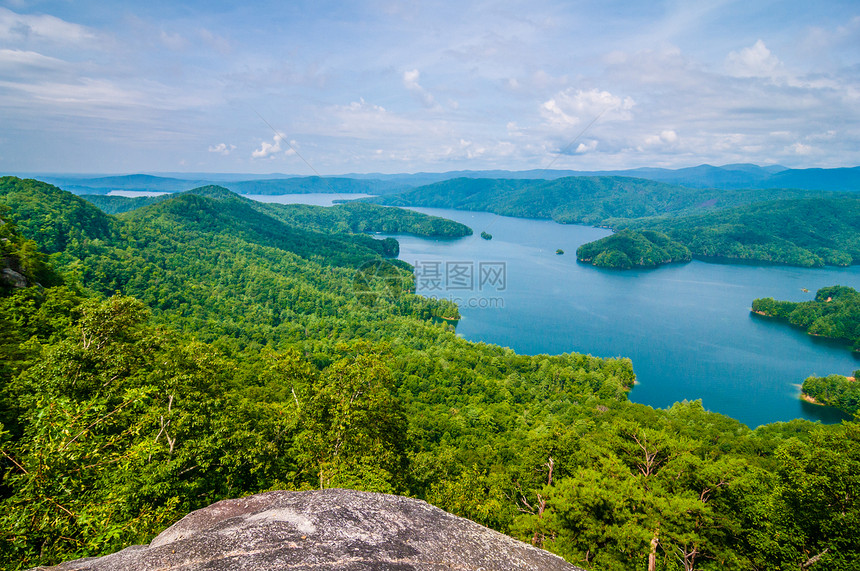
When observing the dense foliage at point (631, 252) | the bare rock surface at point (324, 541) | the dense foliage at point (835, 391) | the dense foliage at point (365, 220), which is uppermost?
the dense foliage at point (365, 220)

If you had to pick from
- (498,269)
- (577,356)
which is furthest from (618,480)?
(498,269)

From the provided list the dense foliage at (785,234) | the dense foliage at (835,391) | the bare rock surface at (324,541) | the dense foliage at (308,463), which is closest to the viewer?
the bare rock surface at (324,541)

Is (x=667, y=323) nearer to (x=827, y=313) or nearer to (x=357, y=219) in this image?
(x=827, y=313)

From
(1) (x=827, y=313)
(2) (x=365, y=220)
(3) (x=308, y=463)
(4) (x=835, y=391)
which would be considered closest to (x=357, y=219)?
(2) (x=365, y=220)

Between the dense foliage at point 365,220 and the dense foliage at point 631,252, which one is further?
the dense foliage at point 365,220

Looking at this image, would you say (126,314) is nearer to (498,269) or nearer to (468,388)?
(468,388)

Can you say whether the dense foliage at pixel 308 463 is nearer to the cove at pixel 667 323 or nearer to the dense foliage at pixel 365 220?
the cove at pixel 667 323

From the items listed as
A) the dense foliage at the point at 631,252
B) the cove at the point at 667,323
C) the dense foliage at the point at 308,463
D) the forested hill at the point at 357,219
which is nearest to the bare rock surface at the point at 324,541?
the dense foliage at the point at 308,463
